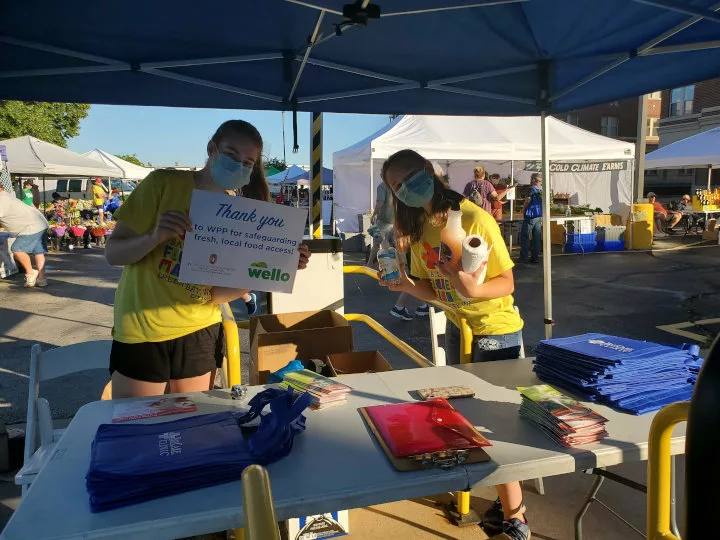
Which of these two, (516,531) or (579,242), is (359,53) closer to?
(516,531)

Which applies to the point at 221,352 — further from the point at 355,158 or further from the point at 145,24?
the point at 355,158

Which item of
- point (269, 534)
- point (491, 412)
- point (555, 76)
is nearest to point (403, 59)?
point (555, 76)

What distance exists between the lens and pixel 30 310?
317 inches

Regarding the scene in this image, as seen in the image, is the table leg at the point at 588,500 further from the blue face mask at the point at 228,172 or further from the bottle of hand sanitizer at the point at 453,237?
the blue face mask at the point at 228,172

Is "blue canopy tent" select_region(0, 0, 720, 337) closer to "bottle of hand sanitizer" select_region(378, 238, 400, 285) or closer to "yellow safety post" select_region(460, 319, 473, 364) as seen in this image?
"bottle of hand sanitizer" select_region(378, 238, 400, 285)

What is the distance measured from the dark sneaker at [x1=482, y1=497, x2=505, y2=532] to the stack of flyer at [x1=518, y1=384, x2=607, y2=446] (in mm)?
1266

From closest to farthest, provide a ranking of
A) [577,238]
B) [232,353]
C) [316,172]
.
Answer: [232,353] < [316,172] < [577,238]

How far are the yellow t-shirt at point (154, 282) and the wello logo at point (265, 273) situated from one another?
259 millimetres

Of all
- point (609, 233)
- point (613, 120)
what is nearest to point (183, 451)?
point (609, 233)

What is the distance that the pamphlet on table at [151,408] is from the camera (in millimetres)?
1831

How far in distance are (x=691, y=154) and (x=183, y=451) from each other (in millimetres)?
18221

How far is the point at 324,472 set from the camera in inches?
57.6

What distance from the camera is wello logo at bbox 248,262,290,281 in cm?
225

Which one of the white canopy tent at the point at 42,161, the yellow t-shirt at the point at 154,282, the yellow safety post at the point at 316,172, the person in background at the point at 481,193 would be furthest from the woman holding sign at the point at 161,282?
the white canopy tent at the point at 42,161
